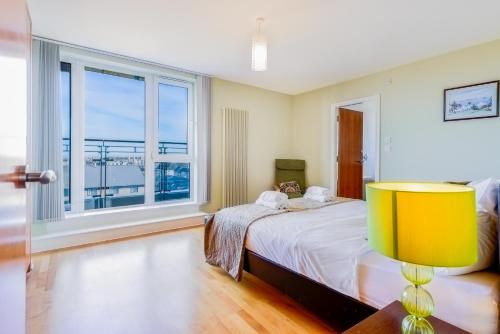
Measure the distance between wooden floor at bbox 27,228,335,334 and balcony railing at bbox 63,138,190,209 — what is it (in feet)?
3.46

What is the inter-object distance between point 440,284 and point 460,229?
0.62 meters

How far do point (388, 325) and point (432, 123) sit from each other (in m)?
3.25

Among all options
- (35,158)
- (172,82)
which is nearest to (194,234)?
(35,158)

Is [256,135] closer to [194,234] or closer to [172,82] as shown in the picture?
[172,82]

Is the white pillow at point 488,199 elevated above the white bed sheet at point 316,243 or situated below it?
above

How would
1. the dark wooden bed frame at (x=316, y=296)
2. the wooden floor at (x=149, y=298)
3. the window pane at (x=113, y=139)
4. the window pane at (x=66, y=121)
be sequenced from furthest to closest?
the window pane at (x=113, y=139)
the window pane at (x=66, y=121)
the wooden floor at (x=149, y=298)
the dark wooden bed frame at (x=316, y=296)

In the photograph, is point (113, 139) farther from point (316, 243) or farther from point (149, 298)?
point (316, 243)

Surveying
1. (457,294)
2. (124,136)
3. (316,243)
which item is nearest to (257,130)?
(124,136)

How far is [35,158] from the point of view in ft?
9.50

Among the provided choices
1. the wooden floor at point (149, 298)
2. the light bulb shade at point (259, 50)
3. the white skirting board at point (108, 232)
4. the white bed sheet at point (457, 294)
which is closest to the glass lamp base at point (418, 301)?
the white bed sheet at point (457, 294)

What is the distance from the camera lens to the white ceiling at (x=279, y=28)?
233cm

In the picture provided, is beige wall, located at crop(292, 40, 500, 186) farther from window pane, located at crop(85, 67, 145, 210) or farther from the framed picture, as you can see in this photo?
window pane, located at crop(85, 67, 145, 210)

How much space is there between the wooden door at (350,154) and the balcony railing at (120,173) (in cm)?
277

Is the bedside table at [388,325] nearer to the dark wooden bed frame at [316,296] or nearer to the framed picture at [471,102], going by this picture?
the dark wooden bed frame at [316,296]
